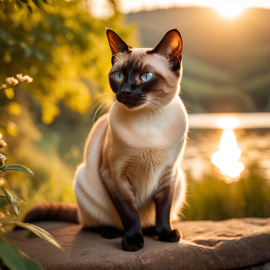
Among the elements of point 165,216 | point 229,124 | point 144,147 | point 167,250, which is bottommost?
point 229,124

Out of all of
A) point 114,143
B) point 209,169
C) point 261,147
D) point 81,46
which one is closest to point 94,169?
point 114,143

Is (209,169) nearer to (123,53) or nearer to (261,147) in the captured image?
(123,53)

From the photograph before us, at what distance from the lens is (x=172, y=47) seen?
4.60ft

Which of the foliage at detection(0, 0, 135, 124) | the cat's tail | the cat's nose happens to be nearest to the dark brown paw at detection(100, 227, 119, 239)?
the cat's tail

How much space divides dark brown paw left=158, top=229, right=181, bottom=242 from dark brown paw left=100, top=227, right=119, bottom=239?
1.05 feet

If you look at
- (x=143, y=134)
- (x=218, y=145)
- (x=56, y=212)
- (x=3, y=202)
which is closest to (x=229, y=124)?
(x=218, y=145)

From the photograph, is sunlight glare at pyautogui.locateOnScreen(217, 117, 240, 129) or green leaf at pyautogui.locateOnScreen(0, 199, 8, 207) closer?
green leaf at pyautogui.locateOnScreen(0, 199, 8, 207)

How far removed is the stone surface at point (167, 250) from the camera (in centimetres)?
136

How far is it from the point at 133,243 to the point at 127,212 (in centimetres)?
A: 16

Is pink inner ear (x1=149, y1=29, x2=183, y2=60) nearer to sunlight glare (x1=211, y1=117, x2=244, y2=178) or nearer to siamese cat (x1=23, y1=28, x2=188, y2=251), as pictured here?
siamese cat (x1=23, y1=28, x2=188, y2=251)

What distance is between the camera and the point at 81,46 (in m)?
2.89

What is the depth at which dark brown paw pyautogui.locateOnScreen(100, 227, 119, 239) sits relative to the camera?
1710mm

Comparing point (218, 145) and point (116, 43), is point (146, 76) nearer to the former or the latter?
point (116, 43)

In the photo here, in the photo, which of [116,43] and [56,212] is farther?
[56,212]
